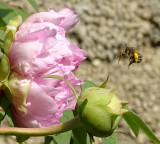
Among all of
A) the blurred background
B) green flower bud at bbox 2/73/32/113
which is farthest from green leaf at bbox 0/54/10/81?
the blurred background

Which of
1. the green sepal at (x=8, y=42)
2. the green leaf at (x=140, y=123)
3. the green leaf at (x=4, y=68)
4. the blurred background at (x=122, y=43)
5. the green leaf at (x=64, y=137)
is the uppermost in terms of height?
the green sepal at (x=8, y=42)

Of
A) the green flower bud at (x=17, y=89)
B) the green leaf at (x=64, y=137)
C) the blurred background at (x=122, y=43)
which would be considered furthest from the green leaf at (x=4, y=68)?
the blurred background at (x=122, y=43)

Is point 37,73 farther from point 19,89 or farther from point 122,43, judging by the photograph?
point 122,43

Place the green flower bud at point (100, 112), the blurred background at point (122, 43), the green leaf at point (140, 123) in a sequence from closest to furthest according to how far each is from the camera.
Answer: the green flower bud at point (100, 112) → the green leaf at point (140, 123) → the blurred background at point (122, 43)

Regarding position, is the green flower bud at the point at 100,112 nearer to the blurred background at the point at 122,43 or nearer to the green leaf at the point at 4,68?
the green leaf at the point at 4,68

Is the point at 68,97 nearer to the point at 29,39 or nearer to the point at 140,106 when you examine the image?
the point at 29,39

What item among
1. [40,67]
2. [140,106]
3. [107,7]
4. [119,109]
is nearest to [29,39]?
[40,67]
